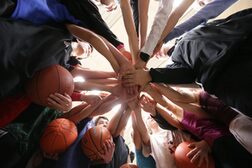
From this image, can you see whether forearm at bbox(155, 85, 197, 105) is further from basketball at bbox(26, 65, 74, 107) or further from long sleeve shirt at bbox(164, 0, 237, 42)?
basketball at bbox(26, 65, 74, 107)

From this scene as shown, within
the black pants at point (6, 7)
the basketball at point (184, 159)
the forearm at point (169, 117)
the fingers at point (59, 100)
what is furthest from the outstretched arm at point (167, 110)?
the black pants at point (6, 7)

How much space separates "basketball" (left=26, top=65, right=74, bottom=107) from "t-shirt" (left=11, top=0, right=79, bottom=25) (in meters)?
0.26

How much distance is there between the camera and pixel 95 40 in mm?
1459

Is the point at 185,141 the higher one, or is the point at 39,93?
the point at 39,93

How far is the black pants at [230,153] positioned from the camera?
4.58ft

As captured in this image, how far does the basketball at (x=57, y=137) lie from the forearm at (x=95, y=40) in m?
0.45

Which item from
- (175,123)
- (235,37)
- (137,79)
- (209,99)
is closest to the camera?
(235,37)

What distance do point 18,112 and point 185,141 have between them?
40.2 inches

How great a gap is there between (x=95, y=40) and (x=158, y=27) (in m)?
0.35

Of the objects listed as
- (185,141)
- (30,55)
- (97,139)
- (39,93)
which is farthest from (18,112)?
(185,141)

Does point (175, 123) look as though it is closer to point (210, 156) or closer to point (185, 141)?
point (185, 141)

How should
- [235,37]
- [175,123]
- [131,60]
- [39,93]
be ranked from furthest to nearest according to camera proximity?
1. [175,123]
2. [131,60]
3. [39,93]
4. [235,37]

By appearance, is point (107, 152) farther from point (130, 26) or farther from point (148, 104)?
point (130, 26)

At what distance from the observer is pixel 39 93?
131 centimetres
